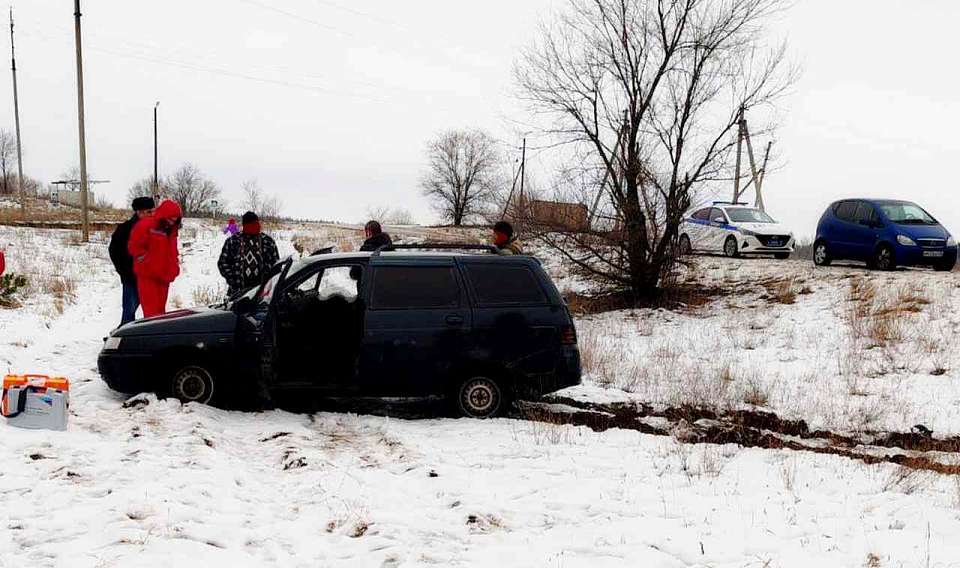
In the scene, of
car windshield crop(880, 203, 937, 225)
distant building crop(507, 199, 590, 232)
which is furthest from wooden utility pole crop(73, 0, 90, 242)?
car windshield crop(880, 203, 937, 225)

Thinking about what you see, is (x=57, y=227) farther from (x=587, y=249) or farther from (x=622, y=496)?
(x=622, y=496)

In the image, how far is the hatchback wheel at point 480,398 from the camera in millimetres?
7645

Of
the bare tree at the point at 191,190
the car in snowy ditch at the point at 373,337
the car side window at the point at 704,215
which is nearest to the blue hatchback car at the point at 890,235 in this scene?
the car side window at the point at 704,215

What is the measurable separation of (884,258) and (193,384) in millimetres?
15987

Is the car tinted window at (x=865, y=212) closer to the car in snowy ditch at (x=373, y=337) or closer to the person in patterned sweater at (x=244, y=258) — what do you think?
the car in snowy ditch at (x=373, y=337)

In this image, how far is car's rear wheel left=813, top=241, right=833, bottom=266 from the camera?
19.4 metres

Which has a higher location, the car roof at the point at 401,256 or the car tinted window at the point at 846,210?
the car tinted window at the point at 846,210

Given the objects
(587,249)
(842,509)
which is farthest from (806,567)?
(587,249)

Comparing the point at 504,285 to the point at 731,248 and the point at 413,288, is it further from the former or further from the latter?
the point at 731,248

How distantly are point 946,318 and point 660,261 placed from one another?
6.51 m

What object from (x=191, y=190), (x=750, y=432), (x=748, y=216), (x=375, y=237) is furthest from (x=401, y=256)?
(x=191, y=190)

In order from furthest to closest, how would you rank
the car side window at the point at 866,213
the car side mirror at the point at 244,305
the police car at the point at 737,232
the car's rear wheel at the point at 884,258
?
1. the police car at the point at 737,232
2. the car side window at the point at 866,213
3. the car's rear wheel at the point at 884,258
4. the car side mirror at the point at 244,305

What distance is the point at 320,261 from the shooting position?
7.39 meters

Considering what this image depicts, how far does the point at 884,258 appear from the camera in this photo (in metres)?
17.5
